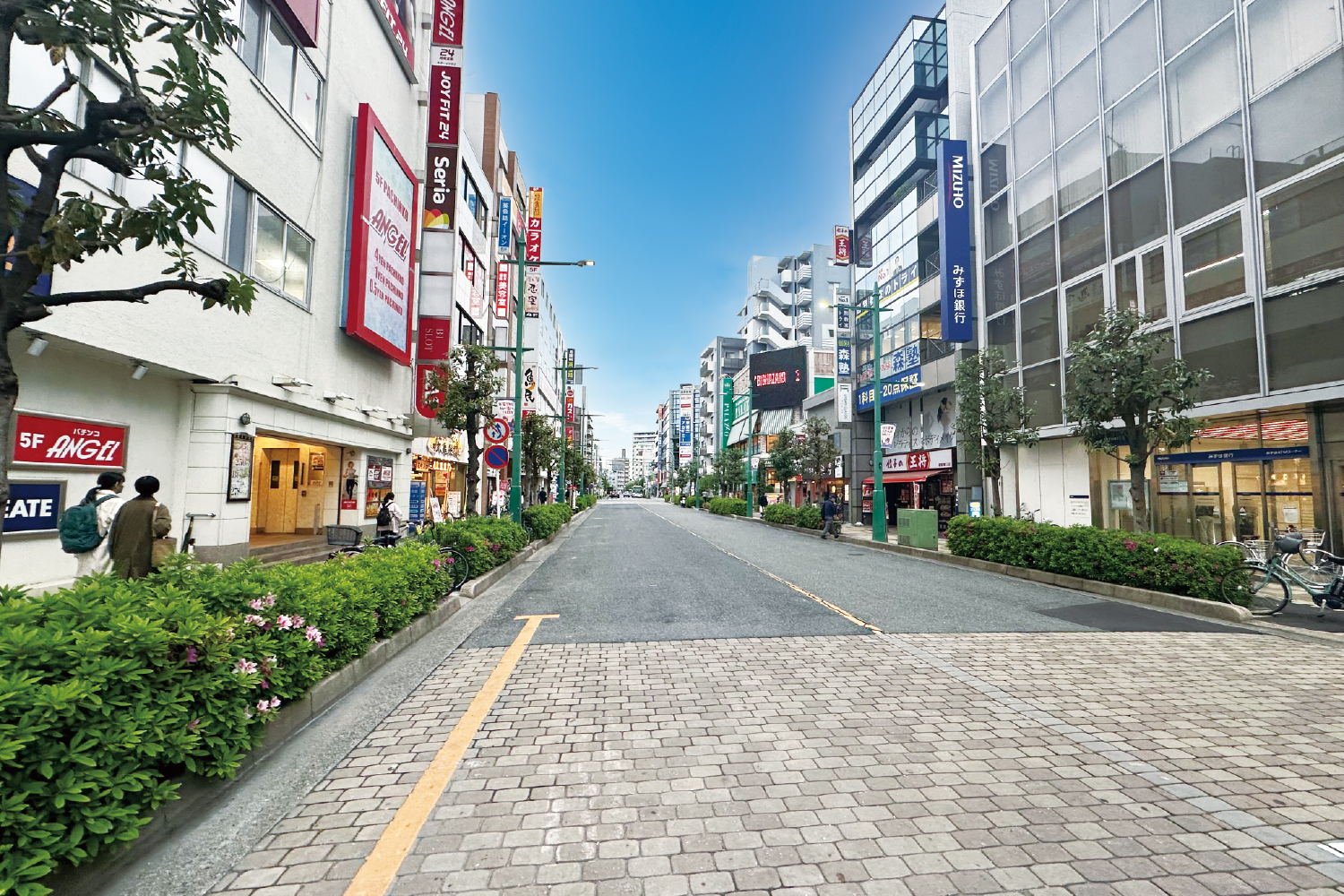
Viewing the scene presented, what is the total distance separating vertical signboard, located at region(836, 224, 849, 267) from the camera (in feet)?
119

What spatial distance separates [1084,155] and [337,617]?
24520 millimetres

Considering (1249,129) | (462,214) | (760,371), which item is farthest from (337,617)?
(760,371)

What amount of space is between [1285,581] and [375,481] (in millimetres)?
20066

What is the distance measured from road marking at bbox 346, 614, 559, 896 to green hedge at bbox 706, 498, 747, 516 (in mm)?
39361

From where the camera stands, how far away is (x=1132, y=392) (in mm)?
11070

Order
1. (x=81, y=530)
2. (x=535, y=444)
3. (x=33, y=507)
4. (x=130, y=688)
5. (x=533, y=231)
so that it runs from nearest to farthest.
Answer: (x=130, y=688) → (x=81, y=530) → (x=33, y=507) → (x=535, y=444) → (x=533, y=231)

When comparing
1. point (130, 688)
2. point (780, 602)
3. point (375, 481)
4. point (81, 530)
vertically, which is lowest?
point (780, 602)

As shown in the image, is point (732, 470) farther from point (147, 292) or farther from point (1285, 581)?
point (147, 292)

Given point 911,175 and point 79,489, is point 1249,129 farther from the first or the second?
point 79,489

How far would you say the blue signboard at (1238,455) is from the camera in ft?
43.9

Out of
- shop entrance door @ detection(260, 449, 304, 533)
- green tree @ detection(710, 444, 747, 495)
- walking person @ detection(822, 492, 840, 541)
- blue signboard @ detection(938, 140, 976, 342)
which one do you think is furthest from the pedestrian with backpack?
green tree @ detection(710, 444, 747, 495)

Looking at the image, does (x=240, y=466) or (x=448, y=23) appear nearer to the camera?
(x=240, y=466)

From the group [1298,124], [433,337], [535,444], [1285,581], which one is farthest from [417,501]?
[1298,124]

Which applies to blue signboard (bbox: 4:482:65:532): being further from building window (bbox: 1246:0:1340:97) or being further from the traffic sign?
building window (bbox: 1246:0:1340:97)
